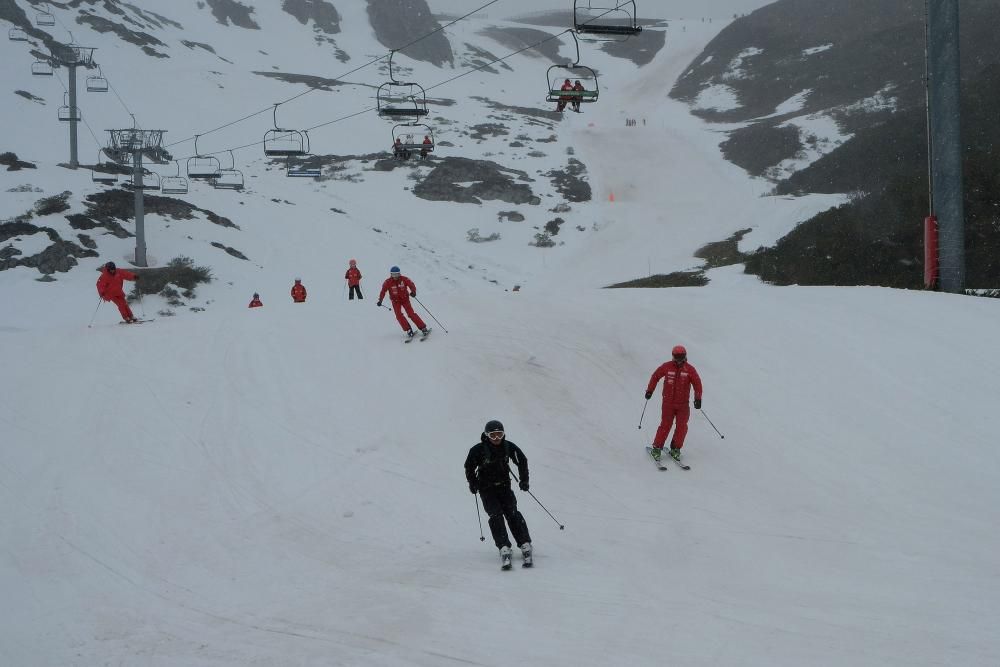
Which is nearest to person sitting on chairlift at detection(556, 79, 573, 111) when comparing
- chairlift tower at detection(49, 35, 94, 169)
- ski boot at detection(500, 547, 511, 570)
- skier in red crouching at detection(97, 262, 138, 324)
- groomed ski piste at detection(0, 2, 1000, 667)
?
groomed ski piste at detection(0, 2, 1000, 667)

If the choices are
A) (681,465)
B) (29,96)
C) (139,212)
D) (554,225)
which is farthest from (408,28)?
(681,465)

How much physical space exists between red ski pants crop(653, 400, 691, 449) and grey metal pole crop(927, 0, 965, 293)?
9524 millimetres

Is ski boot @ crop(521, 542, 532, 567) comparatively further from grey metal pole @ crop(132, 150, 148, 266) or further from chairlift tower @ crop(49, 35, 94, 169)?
chairlift tower @ crop(49, 35, 94, 169)

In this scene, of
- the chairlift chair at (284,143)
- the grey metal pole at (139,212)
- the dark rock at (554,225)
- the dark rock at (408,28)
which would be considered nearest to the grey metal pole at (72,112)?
the grey metal pole at (139,212)

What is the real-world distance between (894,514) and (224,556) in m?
7.57

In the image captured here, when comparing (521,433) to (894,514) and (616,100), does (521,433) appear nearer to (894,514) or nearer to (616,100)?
(894,514)

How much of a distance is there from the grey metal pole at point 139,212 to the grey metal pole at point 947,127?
2406 cm

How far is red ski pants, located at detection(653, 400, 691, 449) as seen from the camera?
10.5 m

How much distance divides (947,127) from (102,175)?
Result: 32.0 meters

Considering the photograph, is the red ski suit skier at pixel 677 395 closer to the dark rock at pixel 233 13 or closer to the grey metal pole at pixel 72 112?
the grey metal pole at pixel 72 112

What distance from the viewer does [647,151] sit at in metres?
60.8

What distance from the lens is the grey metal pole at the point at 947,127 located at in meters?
15.7

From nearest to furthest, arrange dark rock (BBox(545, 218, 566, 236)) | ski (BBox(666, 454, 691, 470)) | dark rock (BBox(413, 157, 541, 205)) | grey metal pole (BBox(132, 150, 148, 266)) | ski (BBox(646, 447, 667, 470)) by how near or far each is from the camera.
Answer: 1. ski (BBox(666, 454, 691, 470))
2. ski (BBox(646, 447, 667, 470))
3. grey metal pole (BBox(132, 150, 148, 266))
4. dark rock (BBox(545, 218, 566, 236))
5. dark rock (BBox(413, 157, 541, 205))

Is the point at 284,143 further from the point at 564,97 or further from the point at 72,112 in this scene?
the point at 564,97
